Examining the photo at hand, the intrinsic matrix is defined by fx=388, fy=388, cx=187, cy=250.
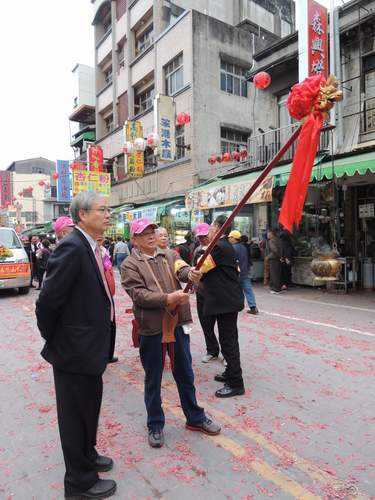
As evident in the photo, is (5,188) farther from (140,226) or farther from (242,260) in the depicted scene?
(140,226)

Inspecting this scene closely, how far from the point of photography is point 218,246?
13.8ft

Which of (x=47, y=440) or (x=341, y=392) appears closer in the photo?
(x=47, y=440)

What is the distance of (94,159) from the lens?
24406mm

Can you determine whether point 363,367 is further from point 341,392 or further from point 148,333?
point 148,333

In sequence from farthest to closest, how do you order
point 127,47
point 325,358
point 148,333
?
point 127,47 < point 325,358 < point 148,333

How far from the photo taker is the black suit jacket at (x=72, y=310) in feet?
7.62

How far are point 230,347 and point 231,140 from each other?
1804cm

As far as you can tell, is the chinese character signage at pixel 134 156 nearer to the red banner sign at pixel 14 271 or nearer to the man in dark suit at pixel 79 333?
the red banner sign at pixel 14 271

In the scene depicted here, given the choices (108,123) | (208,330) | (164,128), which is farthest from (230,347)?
Result: (108,123)

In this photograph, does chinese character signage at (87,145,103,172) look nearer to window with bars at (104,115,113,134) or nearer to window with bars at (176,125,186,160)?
window with bars at (104,115,113,134)

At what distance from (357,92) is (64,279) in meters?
12.0

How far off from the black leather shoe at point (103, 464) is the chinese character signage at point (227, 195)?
8.27 metres

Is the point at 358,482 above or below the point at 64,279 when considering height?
below

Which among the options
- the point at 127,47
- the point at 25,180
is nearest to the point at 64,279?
the point at 127,47
